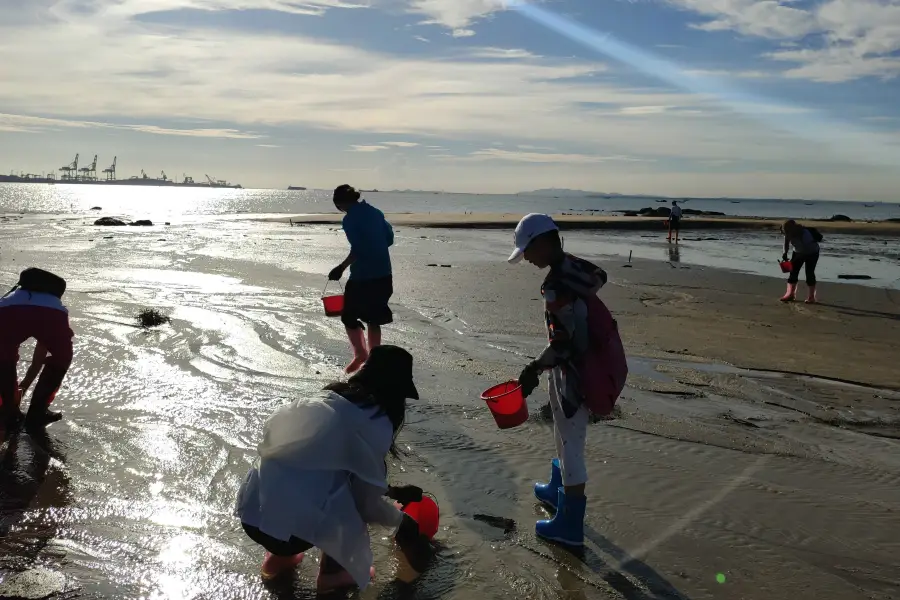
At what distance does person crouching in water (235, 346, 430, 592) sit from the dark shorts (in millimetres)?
3934

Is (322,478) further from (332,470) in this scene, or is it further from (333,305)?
(333,305)

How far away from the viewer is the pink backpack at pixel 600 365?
374cm

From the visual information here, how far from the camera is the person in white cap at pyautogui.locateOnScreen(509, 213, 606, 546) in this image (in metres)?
3.70

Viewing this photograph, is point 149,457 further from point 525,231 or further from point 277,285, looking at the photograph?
point 277,285

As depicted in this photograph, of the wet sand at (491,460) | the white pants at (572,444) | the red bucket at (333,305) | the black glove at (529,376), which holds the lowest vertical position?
the wet sand at (491,460)

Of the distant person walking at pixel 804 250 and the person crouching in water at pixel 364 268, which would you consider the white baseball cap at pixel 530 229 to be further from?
the distant person walking at pixel 804 250

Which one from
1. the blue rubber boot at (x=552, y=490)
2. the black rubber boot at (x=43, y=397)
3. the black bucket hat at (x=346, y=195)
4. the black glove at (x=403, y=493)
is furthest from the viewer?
the black bucket hat at (x=346, y=195)

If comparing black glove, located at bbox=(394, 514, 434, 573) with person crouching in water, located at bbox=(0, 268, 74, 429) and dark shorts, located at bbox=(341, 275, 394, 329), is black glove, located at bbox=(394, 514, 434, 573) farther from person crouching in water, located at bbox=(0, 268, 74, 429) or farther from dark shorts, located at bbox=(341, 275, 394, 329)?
dark shorts, located at bbox=(341, 275, 394, 329)

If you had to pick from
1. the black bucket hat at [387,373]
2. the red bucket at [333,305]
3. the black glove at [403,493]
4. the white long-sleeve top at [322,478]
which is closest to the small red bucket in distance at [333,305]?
the red bucket at [333,305]

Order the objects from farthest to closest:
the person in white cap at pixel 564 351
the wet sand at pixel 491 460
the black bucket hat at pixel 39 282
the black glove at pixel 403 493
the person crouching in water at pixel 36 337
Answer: the black bucket hat at pixel 39 282
the person crouching in water at pixel 36 337
the person in white cap at pixel 564 351
the wet sand at pixel 491 460
the black glove at pixel 403 493

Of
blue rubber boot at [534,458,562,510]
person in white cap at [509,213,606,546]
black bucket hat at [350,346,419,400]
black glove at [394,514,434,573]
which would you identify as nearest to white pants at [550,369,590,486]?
person in white cap at [509,213,606,546]

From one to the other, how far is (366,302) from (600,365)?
373 centimetres

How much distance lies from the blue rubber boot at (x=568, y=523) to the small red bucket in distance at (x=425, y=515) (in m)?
0.64

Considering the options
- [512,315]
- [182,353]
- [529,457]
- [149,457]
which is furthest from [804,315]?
[149,457]
